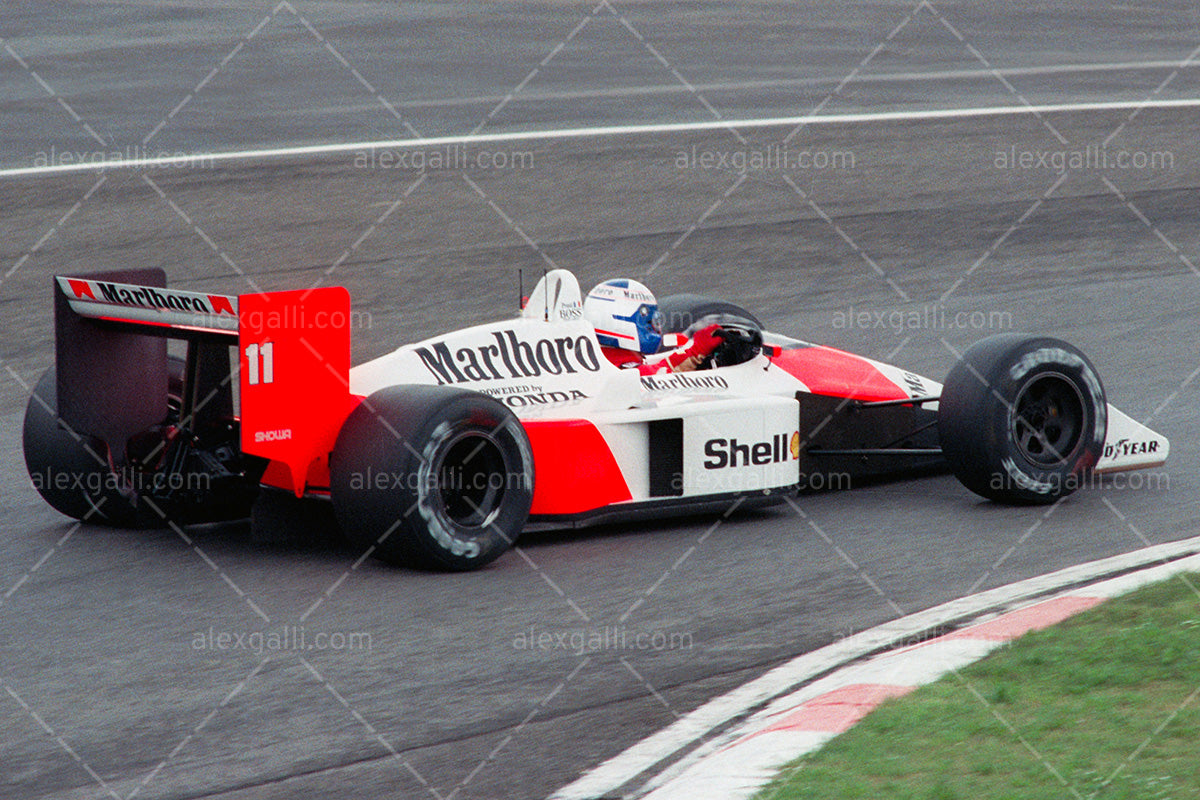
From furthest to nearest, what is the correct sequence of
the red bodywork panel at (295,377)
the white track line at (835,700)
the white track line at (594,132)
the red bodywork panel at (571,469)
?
the white track line at (594,132), the red bodywork panel at (571,469), the red bodywork panel at (295,377), the white track line at (835,700)

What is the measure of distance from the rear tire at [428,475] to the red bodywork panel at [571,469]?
0.23 meters

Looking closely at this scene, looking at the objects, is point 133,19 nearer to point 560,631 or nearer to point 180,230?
point 180,230

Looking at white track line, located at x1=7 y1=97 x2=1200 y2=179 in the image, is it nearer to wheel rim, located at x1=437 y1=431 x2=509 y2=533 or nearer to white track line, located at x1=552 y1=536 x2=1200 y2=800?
wheel rim, located at x1=437 y1=431 x2=509 y2=533

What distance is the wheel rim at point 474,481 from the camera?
6.83 m

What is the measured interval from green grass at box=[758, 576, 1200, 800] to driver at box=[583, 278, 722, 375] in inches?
107

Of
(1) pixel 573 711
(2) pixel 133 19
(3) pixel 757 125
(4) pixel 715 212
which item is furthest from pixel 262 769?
(2) pixel 133 19

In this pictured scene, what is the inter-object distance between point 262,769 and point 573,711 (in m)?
0.96
